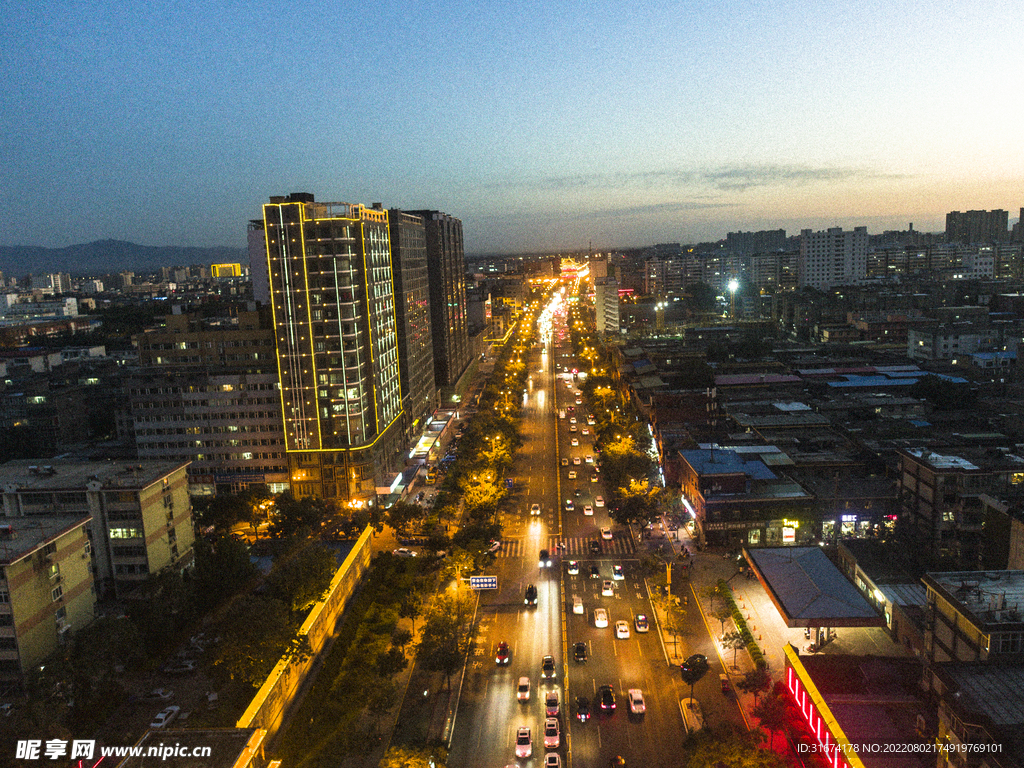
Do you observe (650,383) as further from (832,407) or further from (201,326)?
(201,326)

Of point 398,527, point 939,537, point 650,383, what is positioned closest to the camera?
point 939,537

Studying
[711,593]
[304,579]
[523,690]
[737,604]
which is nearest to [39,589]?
[304,579]

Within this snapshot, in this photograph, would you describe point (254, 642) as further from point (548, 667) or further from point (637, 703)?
point (637, 703)

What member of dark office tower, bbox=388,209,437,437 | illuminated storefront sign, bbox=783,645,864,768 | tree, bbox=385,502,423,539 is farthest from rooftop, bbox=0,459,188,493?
illuminated storefront sign, bbox=783,645,864,768

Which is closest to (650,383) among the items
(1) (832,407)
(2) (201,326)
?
(1) (832,407)

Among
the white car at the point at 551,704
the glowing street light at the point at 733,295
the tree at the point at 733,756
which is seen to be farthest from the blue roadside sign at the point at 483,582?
the glowing street light at the point at 733,295

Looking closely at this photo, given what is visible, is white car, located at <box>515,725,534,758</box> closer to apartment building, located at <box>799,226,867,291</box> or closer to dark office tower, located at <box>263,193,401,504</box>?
dark office tower, located at <box>263,193,401,504</box>

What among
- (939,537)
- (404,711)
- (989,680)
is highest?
(989,680)
